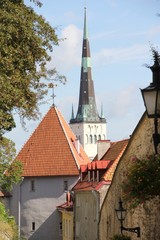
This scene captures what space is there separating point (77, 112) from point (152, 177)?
12483 centimetres

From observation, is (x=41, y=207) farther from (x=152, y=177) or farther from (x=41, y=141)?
(x=152, y=177)

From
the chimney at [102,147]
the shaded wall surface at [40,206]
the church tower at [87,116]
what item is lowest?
the shaded wall surface at [40,206]

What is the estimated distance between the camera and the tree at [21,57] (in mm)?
16469

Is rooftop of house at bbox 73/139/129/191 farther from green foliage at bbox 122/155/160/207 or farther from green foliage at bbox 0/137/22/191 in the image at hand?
green foliage at bbox 122/155/160/207

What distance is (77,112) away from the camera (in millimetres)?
132375

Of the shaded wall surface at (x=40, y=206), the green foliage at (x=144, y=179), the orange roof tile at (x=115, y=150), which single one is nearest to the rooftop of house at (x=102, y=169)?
the orange roof tile at (x=115, y=150)

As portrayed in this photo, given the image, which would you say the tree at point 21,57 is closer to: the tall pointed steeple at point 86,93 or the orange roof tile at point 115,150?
the orange roof tile at point 115,150

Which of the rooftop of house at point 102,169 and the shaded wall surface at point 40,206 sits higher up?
the rooftop of house at point 102,169

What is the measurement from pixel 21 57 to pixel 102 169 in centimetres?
1421

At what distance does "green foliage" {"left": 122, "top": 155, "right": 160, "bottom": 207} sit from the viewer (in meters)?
7.57

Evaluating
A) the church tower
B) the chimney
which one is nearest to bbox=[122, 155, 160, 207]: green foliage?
the chimney

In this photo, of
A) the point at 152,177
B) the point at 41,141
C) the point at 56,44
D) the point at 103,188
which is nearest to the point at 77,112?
the point at 41,141

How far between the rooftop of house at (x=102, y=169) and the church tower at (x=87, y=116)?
3218 inches

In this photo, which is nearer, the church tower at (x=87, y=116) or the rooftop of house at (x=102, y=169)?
the rooftop of house at (x=102, y=169)
